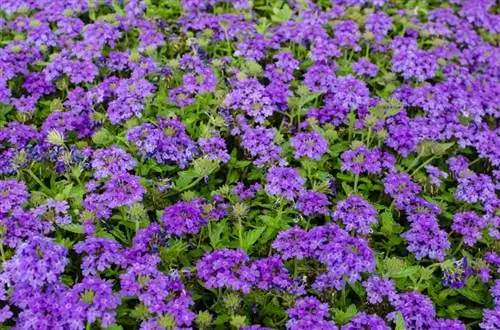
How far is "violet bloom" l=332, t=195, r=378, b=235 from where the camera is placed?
4973 millimetres

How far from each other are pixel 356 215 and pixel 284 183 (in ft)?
1.98

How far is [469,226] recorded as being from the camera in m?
5.43

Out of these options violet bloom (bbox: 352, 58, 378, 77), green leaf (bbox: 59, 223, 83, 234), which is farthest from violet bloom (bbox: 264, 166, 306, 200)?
violet bloom (bbox: 352, 58, 378, 77)

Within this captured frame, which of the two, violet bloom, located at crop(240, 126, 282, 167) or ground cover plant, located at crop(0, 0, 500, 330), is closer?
ground cover plant, located at crop(0, 0, 500, 330)

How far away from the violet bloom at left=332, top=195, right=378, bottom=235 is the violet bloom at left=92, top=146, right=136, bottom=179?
1688 mm

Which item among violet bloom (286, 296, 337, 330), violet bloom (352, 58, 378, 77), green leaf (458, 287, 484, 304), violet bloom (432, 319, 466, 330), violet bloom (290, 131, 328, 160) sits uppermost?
violet bloom (352, 58, 378, 77)

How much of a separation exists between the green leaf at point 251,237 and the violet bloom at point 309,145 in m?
0.86

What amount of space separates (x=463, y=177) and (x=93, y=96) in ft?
11.4

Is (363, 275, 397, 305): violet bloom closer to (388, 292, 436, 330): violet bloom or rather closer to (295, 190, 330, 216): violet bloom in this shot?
(388, 292, 436, 330): violet bloom

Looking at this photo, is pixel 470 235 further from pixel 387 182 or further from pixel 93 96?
pixel 93 96

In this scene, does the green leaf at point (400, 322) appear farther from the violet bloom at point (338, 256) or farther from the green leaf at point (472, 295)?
the green leaf at point (472, 295)

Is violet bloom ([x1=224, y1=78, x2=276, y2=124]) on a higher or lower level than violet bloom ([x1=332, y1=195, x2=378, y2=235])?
higher

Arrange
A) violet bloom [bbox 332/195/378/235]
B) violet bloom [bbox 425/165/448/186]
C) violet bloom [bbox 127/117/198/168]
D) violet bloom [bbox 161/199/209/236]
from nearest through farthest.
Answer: violet bloom [bbox 161/199/209/236] < violet bloom [bbox 332/195/378/235] < violet bloom [bbox 127/117/198/168] < violet bloom [bbox 425/165/448/186]

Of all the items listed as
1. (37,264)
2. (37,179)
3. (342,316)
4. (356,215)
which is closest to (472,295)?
(356,215)
